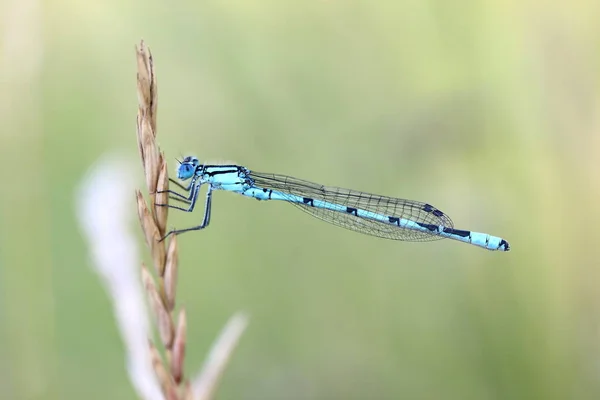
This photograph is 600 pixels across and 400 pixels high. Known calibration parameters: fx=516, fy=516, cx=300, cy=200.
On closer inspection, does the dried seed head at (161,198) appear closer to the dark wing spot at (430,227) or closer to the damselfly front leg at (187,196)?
the damselfly front leg at (187,196)

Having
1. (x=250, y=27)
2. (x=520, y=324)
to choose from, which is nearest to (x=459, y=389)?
(x=520, y=324)

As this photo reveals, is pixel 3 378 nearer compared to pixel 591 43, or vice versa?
pixel 3 378

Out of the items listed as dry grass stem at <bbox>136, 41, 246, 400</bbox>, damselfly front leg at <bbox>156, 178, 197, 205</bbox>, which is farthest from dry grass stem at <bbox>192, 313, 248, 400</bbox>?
damselfly front leg at <bbox>156, 178, 197, 205</bbox>

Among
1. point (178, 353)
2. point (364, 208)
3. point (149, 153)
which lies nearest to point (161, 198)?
point (149, 153)

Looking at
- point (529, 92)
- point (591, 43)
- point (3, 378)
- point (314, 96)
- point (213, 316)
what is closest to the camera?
point (3, 378)

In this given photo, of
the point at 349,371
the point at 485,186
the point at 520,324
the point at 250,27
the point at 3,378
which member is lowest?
the point at 3,378

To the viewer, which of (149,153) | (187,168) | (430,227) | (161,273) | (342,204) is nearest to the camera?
(161,273)

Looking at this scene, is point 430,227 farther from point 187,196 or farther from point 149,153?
point 149,153

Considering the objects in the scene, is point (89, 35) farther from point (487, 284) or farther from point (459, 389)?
point (459, 389)
